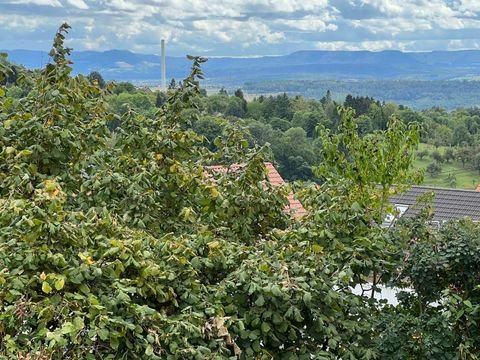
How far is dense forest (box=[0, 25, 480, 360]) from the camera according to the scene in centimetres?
334

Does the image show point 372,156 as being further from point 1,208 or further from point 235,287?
point 1,208

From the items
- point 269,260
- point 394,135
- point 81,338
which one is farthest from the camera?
point 394,135

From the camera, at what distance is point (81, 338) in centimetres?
319

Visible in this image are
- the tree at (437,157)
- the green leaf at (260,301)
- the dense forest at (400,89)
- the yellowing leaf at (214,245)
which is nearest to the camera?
the green leaf at (260,301)

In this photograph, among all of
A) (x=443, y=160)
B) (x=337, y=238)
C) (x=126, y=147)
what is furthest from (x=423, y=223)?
(x=443, y=160)

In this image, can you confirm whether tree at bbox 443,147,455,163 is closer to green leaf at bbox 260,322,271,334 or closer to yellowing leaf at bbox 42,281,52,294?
green leaf at bbox 260,322,271,334

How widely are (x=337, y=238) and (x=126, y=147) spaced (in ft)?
6.17

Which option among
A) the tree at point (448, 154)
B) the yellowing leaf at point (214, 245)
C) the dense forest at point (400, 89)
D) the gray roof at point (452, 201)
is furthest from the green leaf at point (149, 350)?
the dense forest at point (400, 89)

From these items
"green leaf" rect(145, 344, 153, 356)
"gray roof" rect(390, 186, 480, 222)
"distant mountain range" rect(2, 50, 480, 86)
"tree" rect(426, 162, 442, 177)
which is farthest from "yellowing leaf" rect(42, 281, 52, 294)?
"distant mountain range" rect(2, 50, 480, 86)

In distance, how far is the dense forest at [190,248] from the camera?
3.34 metres

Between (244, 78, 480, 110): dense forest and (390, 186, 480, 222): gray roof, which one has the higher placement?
(390, 186, 480, 222): gray roof

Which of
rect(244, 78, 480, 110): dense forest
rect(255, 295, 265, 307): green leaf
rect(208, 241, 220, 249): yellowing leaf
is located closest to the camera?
rect(255, 295, 265, 307): green leaf

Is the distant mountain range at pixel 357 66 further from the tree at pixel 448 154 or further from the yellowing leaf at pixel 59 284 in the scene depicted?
Answer: the yellowing leaf at pixel 59 284

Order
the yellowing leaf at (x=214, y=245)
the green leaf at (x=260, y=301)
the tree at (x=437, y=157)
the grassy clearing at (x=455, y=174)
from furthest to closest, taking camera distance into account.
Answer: the tree at (x=437, y=157), the grassy clearing at (x=455, y=174), the yellowing leaf at (x=214, y=245), the green leaf at (x=260, y=301)
